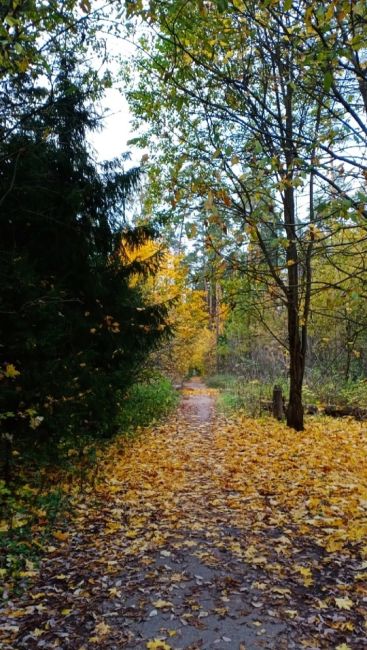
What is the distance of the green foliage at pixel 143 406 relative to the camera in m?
11.4

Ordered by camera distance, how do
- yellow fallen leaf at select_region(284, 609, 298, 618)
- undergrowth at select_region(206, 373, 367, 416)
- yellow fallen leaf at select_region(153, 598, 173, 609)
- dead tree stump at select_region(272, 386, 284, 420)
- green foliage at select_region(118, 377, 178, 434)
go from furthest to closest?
undergrowth at select_region(206, 373, 367, 416) → dead tree stump at select_region(272, 386, 284, 420) → green foliage at select_region(118, 377, 178, 434) → yellow fallen leaf at select_region(153, 598, 173, 609) → yellow fallen leaf at select_region(284, 609, 298, 618)

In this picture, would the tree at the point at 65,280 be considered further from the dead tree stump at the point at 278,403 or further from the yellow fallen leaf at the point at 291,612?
the dead tree stump at the point at 278,403

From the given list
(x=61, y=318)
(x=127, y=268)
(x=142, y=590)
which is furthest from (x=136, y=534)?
(x=127, y=268)

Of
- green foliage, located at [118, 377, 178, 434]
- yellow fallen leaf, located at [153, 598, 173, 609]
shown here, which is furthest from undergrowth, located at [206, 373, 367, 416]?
A: yellow fallen leaf, located at [153, 598, 173, 609]

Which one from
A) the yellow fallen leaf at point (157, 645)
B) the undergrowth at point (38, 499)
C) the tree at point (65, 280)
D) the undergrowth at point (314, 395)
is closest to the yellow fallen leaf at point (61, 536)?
the undergrowth at point (38, 499)

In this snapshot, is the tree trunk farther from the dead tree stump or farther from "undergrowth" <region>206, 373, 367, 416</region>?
"undergrowth" <region>206, 373, 367, 416</region>

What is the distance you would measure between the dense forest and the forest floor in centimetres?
38

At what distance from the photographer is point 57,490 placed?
6488 mm

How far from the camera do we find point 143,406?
13.8 metres

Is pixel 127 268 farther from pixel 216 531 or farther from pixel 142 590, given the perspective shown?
pixel 142 590

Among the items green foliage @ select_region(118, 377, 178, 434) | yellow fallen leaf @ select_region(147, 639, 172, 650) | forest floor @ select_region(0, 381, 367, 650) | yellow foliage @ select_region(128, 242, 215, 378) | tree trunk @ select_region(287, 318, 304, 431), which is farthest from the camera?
yellow foliage @ select_region(128, 242, 215, 378)

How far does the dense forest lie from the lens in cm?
450

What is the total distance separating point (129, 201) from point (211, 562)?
6582 millimetres

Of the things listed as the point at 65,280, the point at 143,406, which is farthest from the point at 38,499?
the point at 143,406
